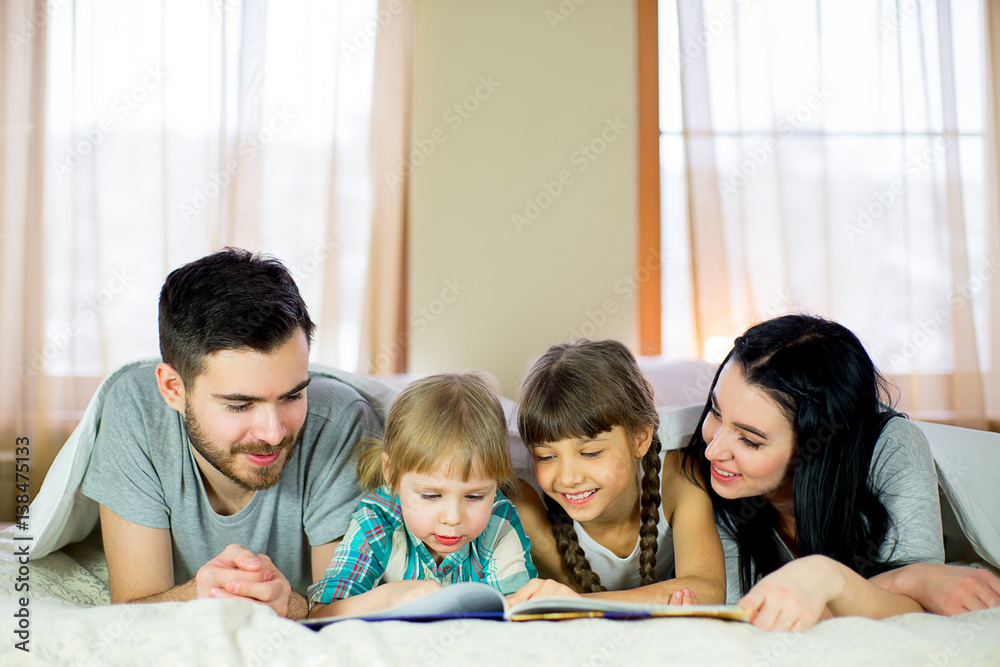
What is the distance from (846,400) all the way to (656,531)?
407mm

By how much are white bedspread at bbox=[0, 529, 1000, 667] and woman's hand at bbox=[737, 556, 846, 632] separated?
25mm

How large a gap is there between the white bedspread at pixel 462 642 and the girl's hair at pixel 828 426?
0.33 m

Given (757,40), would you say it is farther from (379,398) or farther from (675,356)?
(379,398)

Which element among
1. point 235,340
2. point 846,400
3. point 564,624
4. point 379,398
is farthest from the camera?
point 379,398

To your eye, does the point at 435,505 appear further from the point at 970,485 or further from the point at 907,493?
the point at 970,485

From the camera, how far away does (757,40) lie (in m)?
2.89

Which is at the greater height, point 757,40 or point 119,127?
point 757,40

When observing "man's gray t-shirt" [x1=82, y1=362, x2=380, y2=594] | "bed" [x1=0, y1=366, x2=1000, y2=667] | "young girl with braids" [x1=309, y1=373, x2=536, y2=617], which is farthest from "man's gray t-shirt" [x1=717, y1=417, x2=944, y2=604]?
"man's gray t-shirt" [x1=82, y1=362, x2=380, y2=594]

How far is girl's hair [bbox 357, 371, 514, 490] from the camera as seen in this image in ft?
4.03

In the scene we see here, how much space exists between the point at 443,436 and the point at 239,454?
0.33 m

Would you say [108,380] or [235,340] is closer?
[235,340]

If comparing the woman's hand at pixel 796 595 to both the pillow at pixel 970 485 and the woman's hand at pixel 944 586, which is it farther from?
the pillow at pixel 970 485

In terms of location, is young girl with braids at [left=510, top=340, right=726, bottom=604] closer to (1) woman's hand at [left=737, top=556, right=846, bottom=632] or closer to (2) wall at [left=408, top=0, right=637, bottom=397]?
(1) woman's hand at [left=737, top=556, right=846, bottom=632]

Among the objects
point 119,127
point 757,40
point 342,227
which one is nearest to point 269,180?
point 342,227
